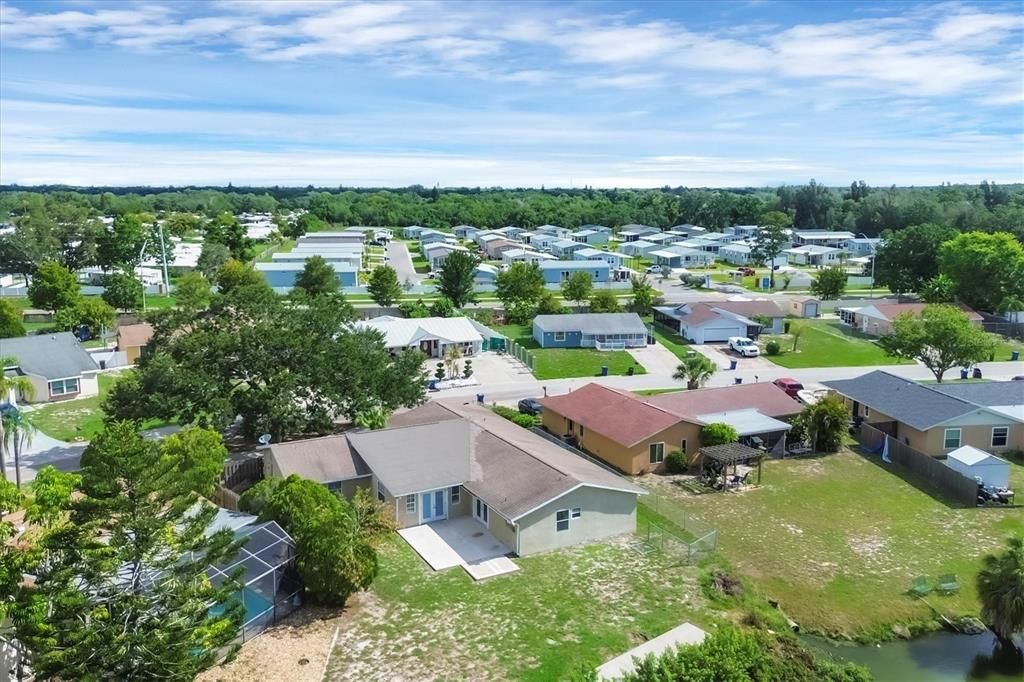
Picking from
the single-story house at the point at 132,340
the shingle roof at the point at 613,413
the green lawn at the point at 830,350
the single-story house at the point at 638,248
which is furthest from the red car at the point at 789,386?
the single-story house at the point at 638,248

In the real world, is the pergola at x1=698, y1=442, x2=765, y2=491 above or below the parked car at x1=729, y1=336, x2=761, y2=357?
below

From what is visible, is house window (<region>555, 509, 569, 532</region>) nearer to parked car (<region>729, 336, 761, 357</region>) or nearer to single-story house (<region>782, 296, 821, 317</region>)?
parked car (<region>729, 336, 761, 357</region>)

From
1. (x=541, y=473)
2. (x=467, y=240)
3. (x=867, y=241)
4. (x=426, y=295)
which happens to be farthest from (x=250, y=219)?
(x=541, y=473)

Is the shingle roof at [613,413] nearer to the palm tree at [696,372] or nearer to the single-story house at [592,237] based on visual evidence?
the palm tree at [696,372]

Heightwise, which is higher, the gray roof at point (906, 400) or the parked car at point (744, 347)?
the gray roof at point (906, 400)

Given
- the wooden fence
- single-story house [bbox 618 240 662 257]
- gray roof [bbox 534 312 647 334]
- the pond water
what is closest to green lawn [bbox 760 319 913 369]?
gray roof [bbox 534 312 647 334]

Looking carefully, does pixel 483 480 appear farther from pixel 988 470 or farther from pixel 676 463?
pixel 988 470
